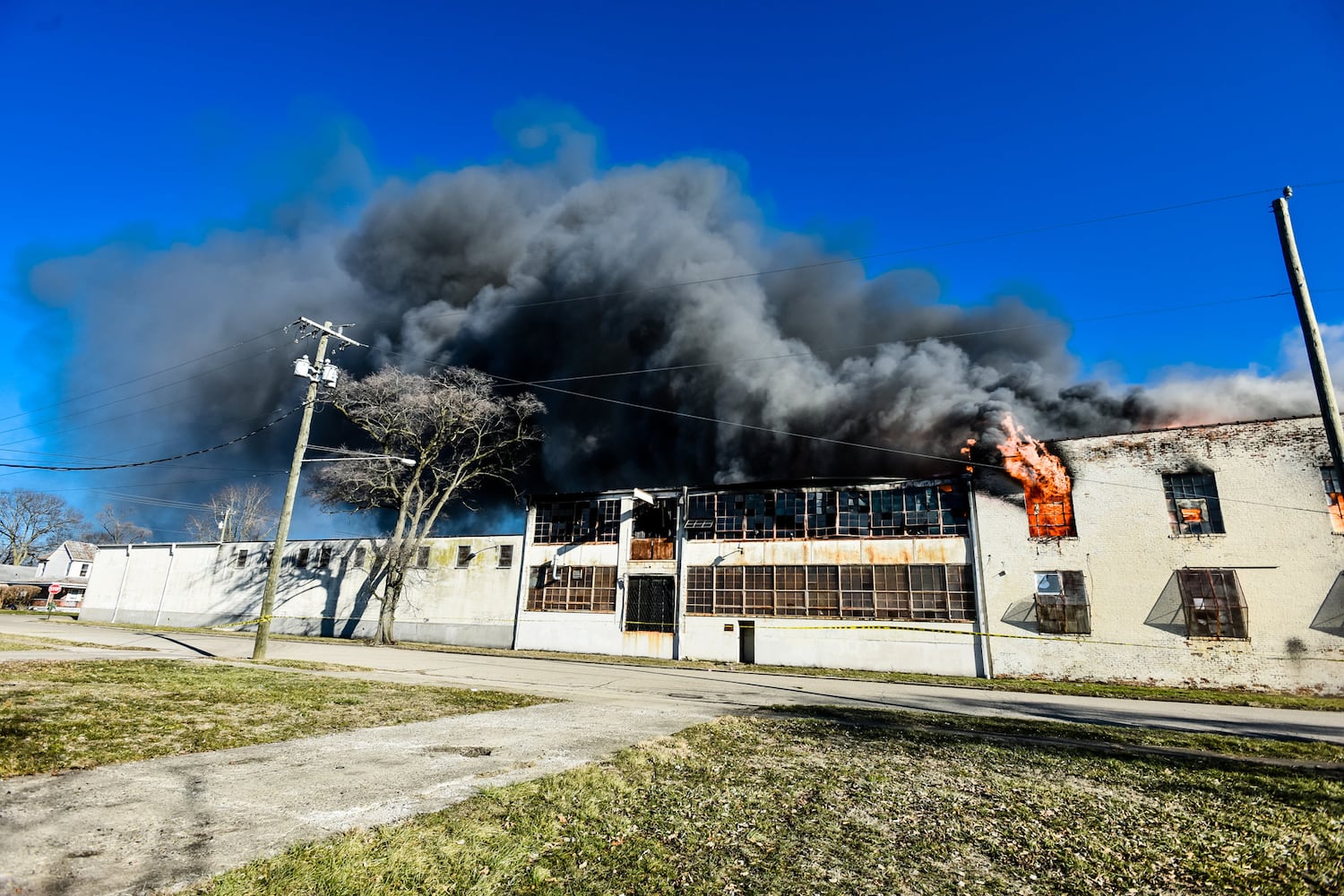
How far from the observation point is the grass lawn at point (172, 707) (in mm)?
5555

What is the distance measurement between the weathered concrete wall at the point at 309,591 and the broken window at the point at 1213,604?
92.8ft

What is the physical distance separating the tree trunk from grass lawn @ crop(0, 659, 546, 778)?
19300mm

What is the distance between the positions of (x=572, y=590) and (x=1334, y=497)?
28776 mm

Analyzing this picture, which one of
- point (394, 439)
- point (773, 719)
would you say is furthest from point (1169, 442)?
point (394, 439)

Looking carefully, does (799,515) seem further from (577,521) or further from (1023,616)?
(577,521)

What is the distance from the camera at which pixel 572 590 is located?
31.0m

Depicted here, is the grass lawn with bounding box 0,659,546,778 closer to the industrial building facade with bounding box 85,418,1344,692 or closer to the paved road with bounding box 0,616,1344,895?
the paved road with bounding box 0,616,1344,895

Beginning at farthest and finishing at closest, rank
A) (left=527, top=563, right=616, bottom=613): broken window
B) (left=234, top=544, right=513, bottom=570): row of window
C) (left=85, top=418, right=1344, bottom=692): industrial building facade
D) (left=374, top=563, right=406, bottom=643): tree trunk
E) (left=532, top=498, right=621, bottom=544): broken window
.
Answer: (left=234, top=544, right=513, bottom=570): row of window, (left=374, top=563, right=406, bottom=643): tree trunk, (left=532, top=498, right=621, bottom=544): broken window, (left=527, top=563, right=616, bottom=613): broken window, (left=85, top=418, right=1344, bottom=692): industrial building facade

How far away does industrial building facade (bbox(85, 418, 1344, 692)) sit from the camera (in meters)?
20.2

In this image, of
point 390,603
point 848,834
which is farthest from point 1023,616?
point 390,603

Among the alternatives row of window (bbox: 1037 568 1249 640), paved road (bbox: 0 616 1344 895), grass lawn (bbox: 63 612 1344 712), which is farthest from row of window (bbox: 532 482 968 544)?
paved road (bbox: 0 616 1344 895)

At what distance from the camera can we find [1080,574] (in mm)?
22156

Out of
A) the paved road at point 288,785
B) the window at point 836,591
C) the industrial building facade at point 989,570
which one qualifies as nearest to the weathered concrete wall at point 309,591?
the industrial building facade at point 989,570

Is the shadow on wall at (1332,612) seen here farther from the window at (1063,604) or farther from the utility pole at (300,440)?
the utility pole at (300,440)
